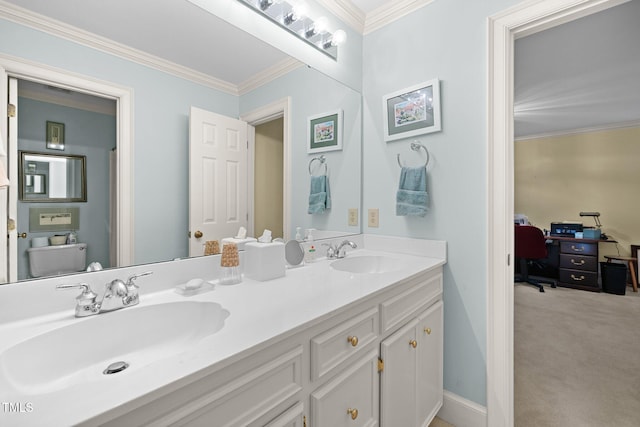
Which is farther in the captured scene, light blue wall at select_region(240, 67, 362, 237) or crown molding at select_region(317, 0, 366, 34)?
crown molding at select_region(317, 0, 366, 34)

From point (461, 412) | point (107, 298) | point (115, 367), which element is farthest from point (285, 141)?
point (461, 412)

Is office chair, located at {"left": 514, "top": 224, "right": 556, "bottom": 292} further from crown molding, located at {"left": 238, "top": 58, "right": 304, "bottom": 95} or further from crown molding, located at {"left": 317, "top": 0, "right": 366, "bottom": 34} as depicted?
crown molding, located at {"left": 238, "top": 58, "right": 304, "bottom": 95}

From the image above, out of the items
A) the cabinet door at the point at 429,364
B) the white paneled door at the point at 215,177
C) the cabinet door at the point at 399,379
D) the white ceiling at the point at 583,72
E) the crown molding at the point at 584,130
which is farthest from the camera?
the crown molding at the point at 584,130

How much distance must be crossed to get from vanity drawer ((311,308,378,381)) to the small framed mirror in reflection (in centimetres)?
84

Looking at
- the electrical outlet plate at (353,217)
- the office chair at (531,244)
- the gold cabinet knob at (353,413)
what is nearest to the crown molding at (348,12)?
the electrical outlet plate at (353,217)

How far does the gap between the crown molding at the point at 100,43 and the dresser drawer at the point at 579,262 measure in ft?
16.3

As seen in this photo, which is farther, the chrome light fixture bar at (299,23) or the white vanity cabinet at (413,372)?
the chrome light fixture bar at (299,23)

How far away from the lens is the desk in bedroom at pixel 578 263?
3922mm

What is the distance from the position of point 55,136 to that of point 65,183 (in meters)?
0.14

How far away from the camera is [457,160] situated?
5.15 ft

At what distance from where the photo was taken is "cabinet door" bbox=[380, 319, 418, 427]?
109 cm

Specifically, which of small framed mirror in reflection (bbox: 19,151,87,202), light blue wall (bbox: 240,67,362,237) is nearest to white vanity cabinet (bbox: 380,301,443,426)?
light blue wall (bbox: 240,67,362,237)

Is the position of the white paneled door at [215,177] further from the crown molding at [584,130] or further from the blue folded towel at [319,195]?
the crown molding at [584,130]

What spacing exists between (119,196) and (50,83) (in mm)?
367
